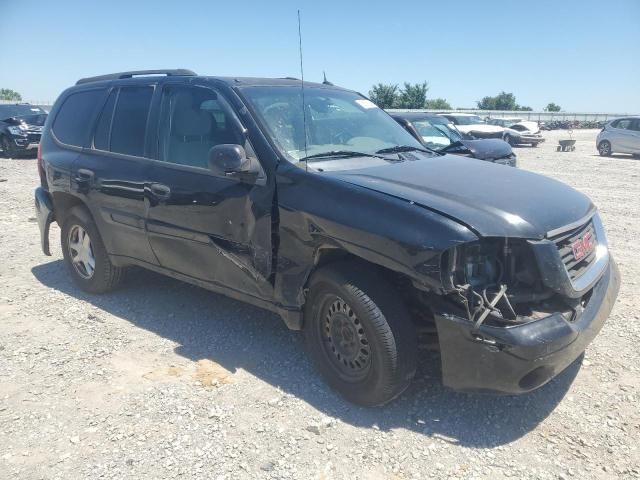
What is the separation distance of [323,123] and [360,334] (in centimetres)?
167

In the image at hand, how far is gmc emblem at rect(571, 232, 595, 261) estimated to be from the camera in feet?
10.0

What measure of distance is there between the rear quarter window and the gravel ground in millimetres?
1650

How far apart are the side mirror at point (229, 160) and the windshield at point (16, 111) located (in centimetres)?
1872

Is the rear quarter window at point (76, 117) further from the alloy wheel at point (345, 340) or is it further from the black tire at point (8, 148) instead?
the black tire at point (8, 148)

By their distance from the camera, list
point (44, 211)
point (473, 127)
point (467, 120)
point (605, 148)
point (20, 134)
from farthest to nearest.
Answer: point (467, 120)
point (473, 127)
point (605, 148)
point (20, 134)
point (44, 211)

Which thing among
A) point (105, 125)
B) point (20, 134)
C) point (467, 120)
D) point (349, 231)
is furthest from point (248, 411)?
point (467, 120)

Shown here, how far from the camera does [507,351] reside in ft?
8.60

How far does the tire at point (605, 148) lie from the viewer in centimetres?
2125

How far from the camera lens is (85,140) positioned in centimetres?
495

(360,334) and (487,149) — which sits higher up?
(487,149)

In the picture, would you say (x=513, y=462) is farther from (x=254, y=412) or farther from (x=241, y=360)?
(x=241, y=360)

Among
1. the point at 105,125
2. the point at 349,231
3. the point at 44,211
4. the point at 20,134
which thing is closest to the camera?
the point at 349,231

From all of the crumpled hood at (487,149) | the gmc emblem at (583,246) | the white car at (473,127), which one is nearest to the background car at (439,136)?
the crumpled hood at (487,149)

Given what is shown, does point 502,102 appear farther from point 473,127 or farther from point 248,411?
point 248,411
